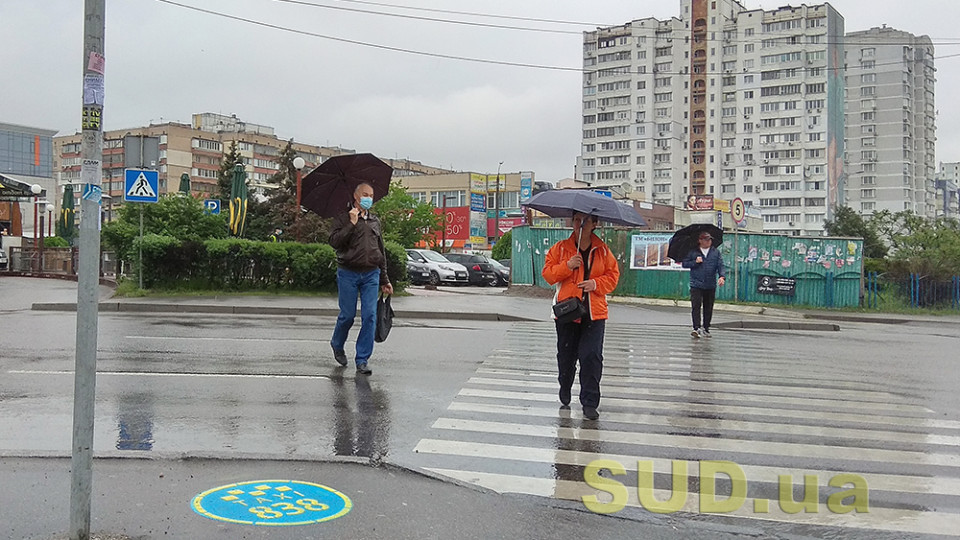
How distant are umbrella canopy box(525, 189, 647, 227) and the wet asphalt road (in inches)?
68.5

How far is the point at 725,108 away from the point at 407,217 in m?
81.7

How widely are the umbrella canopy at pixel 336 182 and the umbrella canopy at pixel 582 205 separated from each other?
2.74m

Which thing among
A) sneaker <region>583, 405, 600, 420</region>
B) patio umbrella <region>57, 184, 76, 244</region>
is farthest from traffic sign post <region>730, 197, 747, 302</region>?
patio umbrella <region>57, 184, 76, 244</region>

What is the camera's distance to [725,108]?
12475cm

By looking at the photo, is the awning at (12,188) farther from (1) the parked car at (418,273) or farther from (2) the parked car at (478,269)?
(2) the parked car at (478,269)

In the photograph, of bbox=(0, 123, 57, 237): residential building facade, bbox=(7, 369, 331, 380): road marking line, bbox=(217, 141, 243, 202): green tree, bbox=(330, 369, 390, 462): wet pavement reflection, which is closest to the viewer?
bbox=(330, 369, 390, 462): wet pavement reflection

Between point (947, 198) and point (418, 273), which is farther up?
point (947, 198)

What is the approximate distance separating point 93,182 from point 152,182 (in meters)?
13.9

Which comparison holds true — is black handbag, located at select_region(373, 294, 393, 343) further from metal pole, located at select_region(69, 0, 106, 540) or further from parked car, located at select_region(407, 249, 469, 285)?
parked car, located at select_region(407, 249, 469, 285)

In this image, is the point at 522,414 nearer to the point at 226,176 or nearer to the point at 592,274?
the point at 592,274

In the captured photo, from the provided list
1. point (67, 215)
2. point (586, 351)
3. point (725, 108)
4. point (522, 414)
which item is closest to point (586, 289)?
point (586, 351)

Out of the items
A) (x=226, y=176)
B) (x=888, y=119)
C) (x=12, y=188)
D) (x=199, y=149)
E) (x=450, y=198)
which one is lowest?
(x=12, y=188)

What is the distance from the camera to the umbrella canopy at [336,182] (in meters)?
9.58

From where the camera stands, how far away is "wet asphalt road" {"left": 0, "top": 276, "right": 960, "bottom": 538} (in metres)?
5.14
